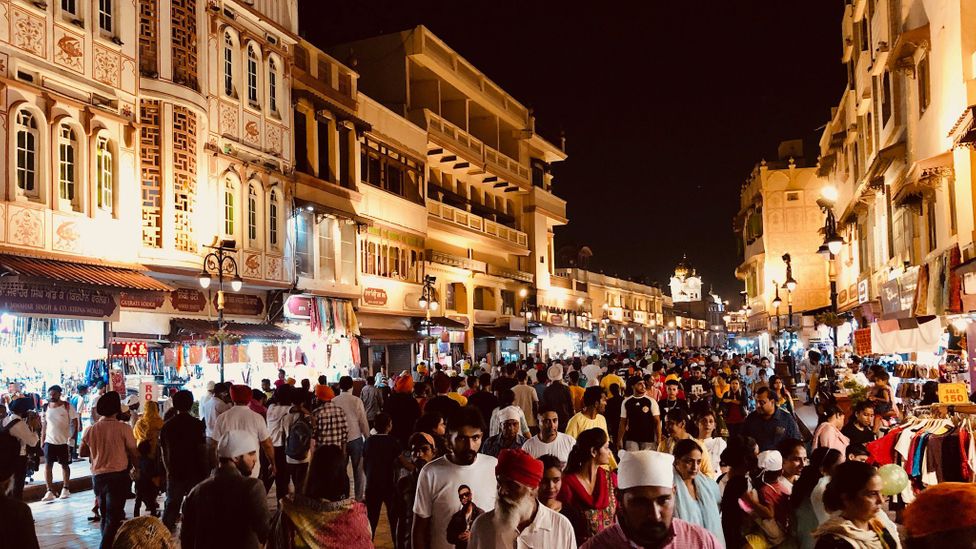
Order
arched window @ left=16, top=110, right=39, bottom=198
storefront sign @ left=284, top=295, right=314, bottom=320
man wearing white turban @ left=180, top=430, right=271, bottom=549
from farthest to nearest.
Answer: storefront sign @ left=284, top=295, right=314, bottom=320 < arched window @ left=16, top=110, right=39, bottom=198 < man wearing white turban @ left=180, top=430, right=271, bottom=549

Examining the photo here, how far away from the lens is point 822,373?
26438mm

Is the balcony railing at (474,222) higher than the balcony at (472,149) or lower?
lower

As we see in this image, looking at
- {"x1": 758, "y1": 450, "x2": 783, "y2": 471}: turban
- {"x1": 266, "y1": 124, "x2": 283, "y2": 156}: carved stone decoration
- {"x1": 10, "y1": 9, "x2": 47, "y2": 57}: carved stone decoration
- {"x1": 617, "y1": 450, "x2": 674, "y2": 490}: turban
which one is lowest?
{"x1": 758, "y1": 450, "x2": 783, "y2": 471}: turban

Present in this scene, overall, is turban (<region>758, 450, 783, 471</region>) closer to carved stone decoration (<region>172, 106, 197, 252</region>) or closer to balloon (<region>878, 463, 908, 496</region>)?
balloon (<region>878, 463, 908, 496</region>)

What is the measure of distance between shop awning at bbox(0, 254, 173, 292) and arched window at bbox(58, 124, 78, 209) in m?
1.37

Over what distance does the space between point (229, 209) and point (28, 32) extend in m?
6.98

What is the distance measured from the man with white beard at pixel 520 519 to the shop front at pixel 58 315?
13581 millimetres

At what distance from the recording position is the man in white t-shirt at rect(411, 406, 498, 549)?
6094mm

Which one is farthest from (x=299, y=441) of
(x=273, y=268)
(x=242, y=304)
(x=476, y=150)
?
(x=476, y=150)

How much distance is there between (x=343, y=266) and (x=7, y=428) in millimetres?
16526

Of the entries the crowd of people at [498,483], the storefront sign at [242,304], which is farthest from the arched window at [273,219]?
the crowd of people at [498,483]

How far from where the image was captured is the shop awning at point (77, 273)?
16.1 m

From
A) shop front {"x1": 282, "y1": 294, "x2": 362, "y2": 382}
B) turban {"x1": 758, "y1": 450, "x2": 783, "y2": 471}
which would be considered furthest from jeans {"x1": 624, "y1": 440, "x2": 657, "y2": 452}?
shop front {"x1": 282, "y1": 294, "x2": 362, "y2": 382}

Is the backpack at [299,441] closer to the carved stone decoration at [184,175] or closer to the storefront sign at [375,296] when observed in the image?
the carved stone decoration at [184,175]
